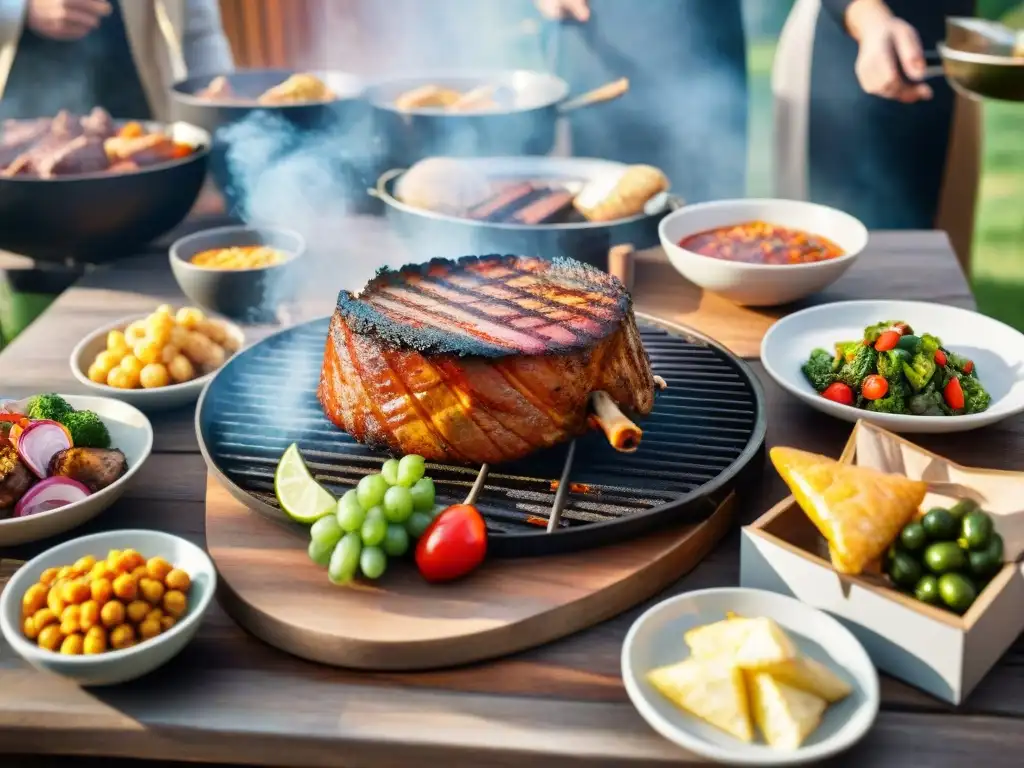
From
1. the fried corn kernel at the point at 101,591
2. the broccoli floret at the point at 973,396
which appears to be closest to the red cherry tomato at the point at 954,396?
the broccoli floret at the point at 973,396

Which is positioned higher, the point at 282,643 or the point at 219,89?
the point at 219,89

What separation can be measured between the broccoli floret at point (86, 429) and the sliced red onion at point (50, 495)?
0.27 meters

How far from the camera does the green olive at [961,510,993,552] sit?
2.21 m

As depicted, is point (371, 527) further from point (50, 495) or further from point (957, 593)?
point (957, 593)

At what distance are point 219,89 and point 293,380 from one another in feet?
8.22

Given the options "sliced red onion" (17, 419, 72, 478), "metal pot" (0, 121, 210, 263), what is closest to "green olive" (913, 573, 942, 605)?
"sliced red onion" (17, 419, 72, 478)

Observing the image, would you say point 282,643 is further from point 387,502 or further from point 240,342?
point 240,342

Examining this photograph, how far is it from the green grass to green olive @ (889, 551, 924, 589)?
19.9ft

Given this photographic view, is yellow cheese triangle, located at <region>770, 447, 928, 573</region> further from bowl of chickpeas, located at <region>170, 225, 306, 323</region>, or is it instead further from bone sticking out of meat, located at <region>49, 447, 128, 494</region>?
bowl of chickpeas, located at <region>170, 225, 306, 323</region>

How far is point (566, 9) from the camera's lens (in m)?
6.10

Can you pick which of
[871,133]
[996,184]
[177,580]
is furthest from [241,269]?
[996,184]

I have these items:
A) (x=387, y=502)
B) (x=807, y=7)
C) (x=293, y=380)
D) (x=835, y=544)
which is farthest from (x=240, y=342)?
(x=807, y=7)

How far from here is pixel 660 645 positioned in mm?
2211

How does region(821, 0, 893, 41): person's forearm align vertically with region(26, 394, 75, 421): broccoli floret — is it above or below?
above
